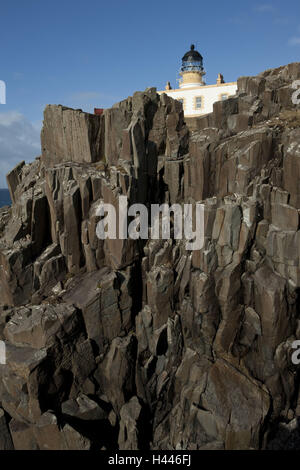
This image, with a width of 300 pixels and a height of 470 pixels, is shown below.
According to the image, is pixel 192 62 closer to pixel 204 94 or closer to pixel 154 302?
pixel 204 94

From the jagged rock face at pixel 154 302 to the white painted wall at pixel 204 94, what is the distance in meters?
17.8

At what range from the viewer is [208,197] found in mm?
23688

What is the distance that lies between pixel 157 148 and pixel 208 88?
21.5 metres

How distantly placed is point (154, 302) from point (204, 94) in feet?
108

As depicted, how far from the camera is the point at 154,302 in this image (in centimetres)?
2153

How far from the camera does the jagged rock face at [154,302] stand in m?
18.4

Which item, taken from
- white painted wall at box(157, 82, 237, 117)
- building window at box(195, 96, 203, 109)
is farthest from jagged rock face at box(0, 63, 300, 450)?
building window at box(195, 96, 203, 109)

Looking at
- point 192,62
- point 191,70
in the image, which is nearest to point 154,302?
point 191,70

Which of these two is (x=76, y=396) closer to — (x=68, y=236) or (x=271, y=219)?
(x=68, y=236)

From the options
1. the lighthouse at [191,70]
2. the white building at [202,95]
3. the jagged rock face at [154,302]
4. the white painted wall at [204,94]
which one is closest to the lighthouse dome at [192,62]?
the lighthouse at [191,70]

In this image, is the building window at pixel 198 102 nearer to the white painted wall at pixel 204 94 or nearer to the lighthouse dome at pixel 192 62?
the white painted wall at pixel 204 94

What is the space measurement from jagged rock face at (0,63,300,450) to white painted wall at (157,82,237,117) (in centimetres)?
1776

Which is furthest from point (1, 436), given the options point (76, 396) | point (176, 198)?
point (176, 198)

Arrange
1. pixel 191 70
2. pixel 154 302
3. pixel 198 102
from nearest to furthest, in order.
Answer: pixel 154 302 < pixel 198 102 < pixel 191 70
